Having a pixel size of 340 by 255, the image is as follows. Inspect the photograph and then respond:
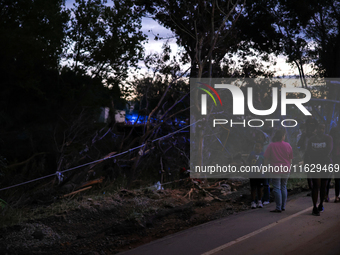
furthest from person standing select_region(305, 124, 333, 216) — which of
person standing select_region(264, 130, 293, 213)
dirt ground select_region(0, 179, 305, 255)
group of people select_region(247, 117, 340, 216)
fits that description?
dirt ground select_region(0, 179, 305, 255)

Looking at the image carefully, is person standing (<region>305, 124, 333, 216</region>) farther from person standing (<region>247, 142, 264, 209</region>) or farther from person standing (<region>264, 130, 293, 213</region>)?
person standing (<region>247, 142, 264, 209</region>)

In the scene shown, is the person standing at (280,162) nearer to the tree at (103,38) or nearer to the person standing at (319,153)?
the person standing at (319,153)

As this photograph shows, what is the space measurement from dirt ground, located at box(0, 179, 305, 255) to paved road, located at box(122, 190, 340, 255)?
860 millimetres

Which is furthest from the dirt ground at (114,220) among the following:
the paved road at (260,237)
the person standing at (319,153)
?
the person standing at (319,153)

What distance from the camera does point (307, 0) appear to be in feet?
62.9

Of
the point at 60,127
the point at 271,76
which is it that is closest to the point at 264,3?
the point at 271,76

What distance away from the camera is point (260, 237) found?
6.02 meters

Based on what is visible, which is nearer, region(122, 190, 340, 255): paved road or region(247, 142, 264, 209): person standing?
region(122, 190, 340, 255): paved road

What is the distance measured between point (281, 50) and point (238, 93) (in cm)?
808

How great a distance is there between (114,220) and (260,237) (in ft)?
12.0

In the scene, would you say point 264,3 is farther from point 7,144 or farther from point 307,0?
point 7,144

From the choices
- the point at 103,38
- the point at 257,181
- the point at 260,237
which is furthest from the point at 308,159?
the point at 103,38

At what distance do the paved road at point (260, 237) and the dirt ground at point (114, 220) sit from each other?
86 cm

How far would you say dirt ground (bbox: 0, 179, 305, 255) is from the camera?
6156 millimetres
